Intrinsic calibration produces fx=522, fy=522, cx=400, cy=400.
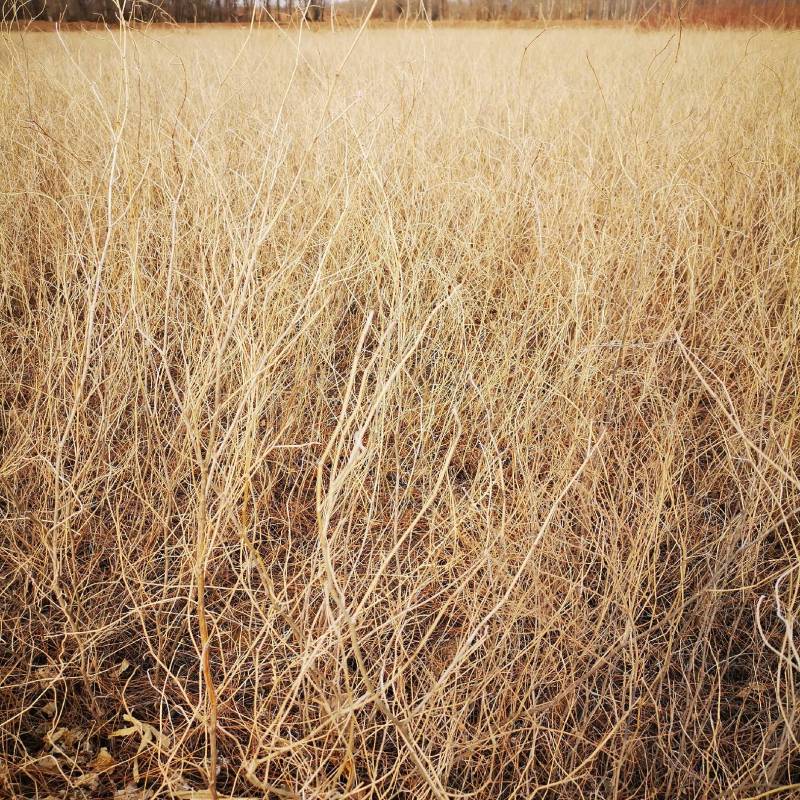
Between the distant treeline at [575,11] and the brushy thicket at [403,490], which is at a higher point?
the distant treeline at [575,11]

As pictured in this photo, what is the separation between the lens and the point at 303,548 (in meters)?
0.88

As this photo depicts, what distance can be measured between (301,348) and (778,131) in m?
1.84

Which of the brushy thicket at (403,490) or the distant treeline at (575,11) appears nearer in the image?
the brushy thicket at (403,490)

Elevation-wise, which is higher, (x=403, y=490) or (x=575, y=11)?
(x=575, y=11)

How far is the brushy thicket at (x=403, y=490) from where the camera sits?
0.66 m

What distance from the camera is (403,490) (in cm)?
99

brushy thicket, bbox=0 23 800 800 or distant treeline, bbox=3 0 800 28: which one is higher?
distant treeline, bbox=3 0 800 28

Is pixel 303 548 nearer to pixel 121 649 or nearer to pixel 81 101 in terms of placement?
pixel 121 649

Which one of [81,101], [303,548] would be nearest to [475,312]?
[303,548]

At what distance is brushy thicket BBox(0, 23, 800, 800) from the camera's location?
2.15 feet

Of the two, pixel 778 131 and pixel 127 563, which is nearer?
pixel 127 563

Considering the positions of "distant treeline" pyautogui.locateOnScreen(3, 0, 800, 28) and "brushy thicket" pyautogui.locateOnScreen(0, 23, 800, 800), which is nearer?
"brushy thicket" pyautogui.locateOnScreen(0, 23, 800, 800)

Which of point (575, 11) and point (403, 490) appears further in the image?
point (575, 11)

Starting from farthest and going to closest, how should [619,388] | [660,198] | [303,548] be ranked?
[660,198], [619,388], [303,548]
